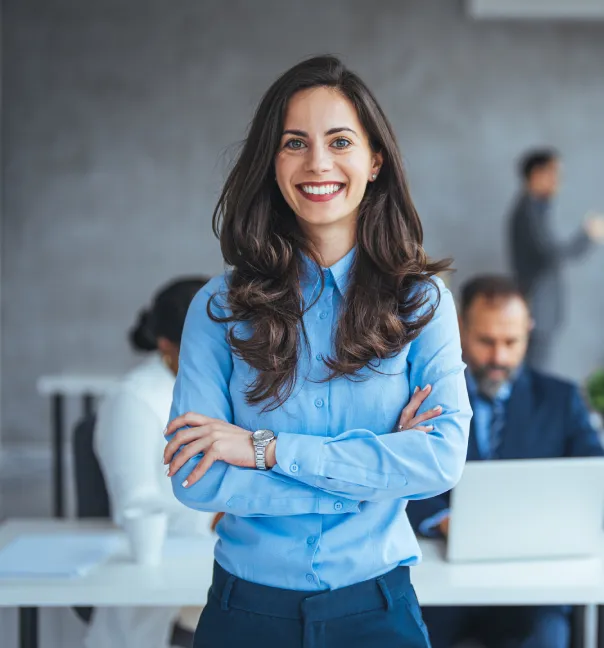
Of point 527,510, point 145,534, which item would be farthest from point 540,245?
point 145,534

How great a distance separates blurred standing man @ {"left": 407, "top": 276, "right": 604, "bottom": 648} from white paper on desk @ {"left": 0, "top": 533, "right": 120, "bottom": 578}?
0.68 meters

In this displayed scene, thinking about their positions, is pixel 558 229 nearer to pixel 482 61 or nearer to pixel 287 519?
pixel 482 61

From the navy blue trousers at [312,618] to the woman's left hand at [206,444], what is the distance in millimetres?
157

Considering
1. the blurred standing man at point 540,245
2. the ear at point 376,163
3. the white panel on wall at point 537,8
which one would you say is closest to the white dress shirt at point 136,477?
the ear at point 376,163

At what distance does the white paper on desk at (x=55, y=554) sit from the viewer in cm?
182

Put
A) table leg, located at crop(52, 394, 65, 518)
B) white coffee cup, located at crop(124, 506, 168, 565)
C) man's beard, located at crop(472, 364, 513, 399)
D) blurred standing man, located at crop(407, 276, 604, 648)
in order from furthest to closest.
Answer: table leg, located at crop(52, 394, 65, 518) < man's beard, located at crop(472, 364, 513, 399) < blurred standing man, located at crop(407, 276, 604, 648) < white coffee cup, located at crop(124, 506, 168, 565)

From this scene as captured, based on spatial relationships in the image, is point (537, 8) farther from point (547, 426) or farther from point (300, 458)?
point (300, 458)

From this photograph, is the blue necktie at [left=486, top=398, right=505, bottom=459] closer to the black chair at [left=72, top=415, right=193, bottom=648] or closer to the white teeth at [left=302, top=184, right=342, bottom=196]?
the black chair at [left=72, top=415, right=193, bottom=648]

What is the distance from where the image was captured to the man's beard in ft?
8.61

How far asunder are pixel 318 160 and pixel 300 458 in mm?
415

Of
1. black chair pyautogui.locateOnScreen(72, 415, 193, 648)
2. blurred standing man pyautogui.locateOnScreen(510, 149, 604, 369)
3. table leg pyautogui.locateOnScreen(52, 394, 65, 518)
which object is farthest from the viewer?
blurred standing man pyautogui.locateOnScreen(510, 149, 604, 369)

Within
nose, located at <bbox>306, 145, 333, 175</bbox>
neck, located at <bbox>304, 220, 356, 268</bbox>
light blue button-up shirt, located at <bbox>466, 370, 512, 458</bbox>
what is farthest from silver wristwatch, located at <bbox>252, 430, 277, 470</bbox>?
light blue button-up shirt, located at <bbox>466, 370, 512, 458</bbox>

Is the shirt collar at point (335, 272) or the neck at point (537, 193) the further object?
the neck at point (537, 193)

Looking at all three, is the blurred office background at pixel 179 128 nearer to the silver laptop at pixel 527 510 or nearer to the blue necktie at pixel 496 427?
the blue necktie at pixel 496 427
